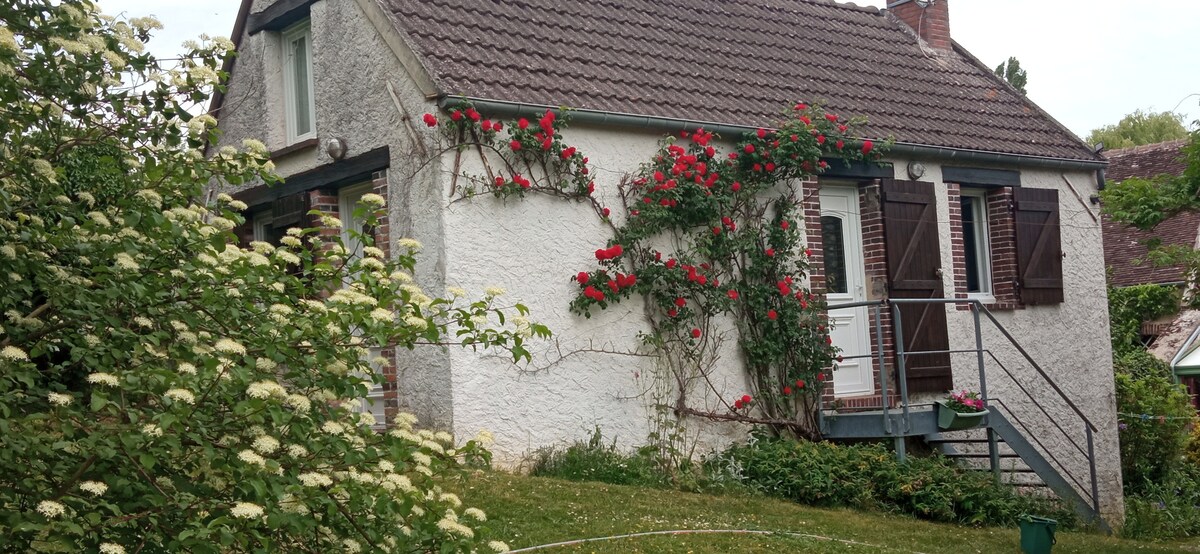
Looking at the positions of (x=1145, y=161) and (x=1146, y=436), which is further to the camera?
(x=1145, y=161)

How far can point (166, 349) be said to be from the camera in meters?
4.50

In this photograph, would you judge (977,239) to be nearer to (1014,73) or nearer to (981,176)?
(981,176)

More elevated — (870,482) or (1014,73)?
(1014,73)

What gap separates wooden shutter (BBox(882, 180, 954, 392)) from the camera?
43.7 ft

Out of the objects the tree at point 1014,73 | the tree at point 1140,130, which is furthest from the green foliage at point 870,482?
the tree at point 1140,130

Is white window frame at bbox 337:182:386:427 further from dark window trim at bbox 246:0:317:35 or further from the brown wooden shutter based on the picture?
dark window trim at bbox 246:0:317:35

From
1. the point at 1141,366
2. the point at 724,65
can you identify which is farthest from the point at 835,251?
the point at 1141,366

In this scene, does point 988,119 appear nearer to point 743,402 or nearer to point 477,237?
point 743,402

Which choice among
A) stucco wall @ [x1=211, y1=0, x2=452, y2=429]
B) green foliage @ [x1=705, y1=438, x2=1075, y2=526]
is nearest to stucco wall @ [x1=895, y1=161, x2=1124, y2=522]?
green foliage @ [x1=705, y1=438, x2=1075, y2=526]

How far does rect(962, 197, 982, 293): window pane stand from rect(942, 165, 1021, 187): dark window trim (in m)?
0.40

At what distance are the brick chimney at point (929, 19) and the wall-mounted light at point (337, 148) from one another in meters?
8.76

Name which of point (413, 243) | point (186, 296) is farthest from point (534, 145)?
point (186, 296)

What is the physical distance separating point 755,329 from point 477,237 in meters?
3.19

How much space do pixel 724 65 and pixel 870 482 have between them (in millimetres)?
4878
